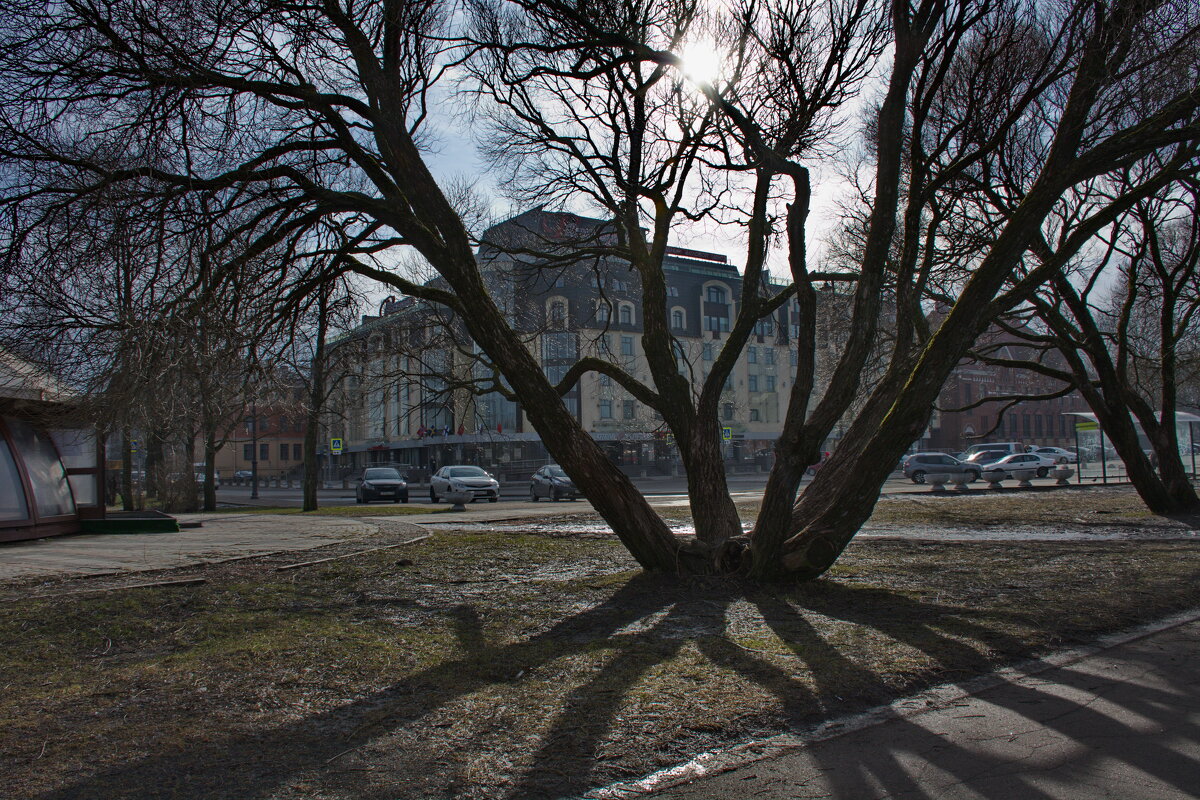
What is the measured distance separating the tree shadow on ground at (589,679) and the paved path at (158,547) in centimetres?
482

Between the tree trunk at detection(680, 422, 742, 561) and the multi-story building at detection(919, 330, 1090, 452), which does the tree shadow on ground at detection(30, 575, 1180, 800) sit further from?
the multi-story building at detection(919, 330, 1090, 452)

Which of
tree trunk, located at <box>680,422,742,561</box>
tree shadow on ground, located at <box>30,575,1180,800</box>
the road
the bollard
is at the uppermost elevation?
tree trunk, located at <box>680,422,742,561</box>

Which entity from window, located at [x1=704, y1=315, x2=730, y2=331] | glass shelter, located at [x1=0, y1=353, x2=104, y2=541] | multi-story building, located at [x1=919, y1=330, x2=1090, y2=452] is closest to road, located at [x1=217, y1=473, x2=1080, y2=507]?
window, located at [x1=704, y1=315, x2=730, y2=331]

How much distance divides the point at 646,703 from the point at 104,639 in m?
3.93

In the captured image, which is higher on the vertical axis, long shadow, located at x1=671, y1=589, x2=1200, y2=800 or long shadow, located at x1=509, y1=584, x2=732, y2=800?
long shadow, located at x1=509, y1=584, x2=732, y2=800

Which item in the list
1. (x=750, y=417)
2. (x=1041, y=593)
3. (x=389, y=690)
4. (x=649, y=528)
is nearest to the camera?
(x=389, y=690)

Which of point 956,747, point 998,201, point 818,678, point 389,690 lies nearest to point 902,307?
point 818,678

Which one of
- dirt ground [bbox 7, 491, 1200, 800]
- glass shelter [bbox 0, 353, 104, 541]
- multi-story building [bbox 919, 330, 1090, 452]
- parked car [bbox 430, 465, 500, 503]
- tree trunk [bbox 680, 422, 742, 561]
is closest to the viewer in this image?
dirt ground [bbox 7, 491, 1200, 800]

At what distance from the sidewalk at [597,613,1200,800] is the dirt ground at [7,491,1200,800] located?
23cm

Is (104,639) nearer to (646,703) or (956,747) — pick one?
(646,703)

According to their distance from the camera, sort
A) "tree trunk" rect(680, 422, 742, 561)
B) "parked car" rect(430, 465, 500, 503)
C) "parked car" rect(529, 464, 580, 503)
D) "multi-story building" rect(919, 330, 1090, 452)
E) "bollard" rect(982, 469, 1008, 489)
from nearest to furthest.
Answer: "tree trunk" rect(680, 422, 742, 561), "parked car" rect(430, 465, 500, 503), "parked car" rect(529, 464, 580, 503), "bollard" rect(982, 469, 1008, 489), "multi-story building" rect(919, 330, 1090, 452)

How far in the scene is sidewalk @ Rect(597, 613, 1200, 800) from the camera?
3.39m

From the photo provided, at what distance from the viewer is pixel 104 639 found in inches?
234

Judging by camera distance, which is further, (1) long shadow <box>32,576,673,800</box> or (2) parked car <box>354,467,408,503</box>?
(2) parked car <box>354,467,408,503</box>
